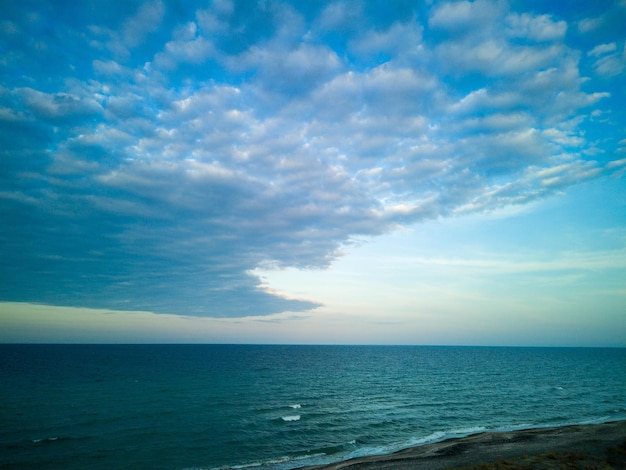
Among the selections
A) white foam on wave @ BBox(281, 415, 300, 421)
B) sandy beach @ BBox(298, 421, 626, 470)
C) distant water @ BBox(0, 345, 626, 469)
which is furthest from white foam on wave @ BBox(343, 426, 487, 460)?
white foam on wave @ BBox(281, 415, 300, 421)

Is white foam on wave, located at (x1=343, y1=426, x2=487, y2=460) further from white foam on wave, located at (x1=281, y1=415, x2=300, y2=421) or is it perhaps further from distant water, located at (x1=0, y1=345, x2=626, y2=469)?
white foam on wave, located at (x1=281, y1=415, x2=300, y2=421)

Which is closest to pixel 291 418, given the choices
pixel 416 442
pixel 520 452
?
pixel 416 442

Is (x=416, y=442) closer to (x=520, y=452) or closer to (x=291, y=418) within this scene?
(x=520, y=452)

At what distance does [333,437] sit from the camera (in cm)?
3541

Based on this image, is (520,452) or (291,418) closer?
(520,452)

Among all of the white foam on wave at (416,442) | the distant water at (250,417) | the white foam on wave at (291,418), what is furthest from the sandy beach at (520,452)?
the white foam on wave at (291,418)

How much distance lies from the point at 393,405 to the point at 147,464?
1390 inches

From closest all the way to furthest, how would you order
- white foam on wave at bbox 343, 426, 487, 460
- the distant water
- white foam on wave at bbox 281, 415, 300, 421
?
the distant water
white foam on wave at bbox 343, 426, 487, 460
white foam on wave at bbox 281, 415, 300, 421

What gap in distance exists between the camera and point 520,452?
2780 centimetres

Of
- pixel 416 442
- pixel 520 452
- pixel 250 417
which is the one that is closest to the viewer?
pixel 520 452

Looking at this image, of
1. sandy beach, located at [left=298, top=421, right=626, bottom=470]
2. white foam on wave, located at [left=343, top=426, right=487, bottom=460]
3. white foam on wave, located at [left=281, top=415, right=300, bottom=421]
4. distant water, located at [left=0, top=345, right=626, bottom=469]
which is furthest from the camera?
white foam on wave, located at [left=281, top=415, right=300, bottom=421]

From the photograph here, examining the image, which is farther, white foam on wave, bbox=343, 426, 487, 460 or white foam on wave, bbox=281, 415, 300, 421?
white foam on wave, bbox=281, 415, 300, 421

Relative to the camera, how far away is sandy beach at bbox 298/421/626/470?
2294cm

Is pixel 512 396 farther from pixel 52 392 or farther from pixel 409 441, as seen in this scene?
pixel 52 392
